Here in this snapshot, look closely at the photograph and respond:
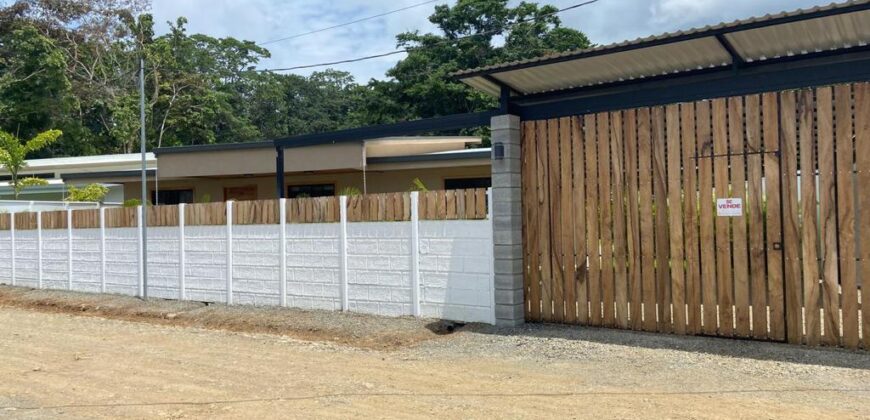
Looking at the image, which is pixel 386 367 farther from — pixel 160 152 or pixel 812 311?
pixel 160 152

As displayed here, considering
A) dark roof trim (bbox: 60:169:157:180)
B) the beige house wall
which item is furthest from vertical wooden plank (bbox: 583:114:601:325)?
dark roof trim (bbox: 60:169:157:180)

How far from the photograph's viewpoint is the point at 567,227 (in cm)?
871

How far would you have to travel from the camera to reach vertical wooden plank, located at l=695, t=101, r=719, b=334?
770 centimetres

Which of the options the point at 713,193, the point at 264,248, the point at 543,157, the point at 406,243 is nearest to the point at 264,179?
the point at 264,248

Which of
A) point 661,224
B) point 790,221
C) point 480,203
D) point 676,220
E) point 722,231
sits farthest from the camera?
point 480,203

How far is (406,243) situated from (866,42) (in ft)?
19.0

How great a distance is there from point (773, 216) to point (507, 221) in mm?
2991

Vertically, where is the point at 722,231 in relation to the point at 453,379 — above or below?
above

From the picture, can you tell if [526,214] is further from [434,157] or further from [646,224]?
[434,157]

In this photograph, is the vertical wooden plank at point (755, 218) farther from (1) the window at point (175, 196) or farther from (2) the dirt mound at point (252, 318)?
(1) the window at point (175, 196)

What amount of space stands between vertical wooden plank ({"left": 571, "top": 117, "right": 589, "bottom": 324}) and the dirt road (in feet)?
1.26

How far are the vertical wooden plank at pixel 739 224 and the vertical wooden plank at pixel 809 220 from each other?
Result: 540 millimetres

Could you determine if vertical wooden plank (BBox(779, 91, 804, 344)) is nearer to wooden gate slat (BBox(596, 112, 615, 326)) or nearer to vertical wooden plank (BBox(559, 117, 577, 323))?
wooden gate slat (BBox(596, 112, 615, 326))

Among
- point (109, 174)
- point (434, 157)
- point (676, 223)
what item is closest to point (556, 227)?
point (676, 223)
